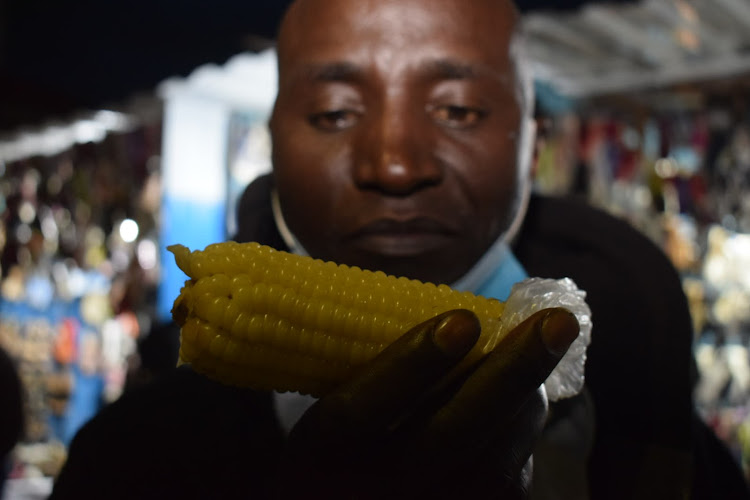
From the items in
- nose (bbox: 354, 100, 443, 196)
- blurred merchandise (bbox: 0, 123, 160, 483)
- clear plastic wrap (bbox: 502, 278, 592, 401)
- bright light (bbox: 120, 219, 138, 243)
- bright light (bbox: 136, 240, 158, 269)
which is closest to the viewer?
clear plastic wrap (bbox: 502, 278, 592, 401)

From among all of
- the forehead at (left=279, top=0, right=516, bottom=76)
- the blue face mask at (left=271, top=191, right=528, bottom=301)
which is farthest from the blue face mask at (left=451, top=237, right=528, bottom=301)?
the forehead at (left=279, top=0, right=516, bottom=76)

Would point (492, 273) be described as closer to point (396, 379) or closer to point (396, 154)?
point (396, 154)

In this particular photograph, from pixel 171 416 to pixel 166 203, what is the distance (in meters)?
2.57

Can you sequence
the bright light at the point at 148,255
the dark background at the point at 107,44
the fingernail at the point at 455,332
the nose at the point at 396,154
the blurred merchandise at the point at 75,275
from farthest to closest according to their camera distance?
the blurred merchandise at the point at 75,275, the bright light at the point at 148,255, the dark background at the point at 107,44, the nose at the point at 396,154, the fingernail at the point at 455,332

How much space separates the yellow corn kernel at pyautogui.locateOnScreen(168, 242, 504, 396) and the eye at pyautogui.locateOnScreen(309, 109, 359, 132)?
0.24 meters

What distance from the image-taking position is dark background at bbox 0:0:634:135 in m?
2.27

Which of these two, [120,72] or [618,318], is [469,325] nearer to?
[618,318]

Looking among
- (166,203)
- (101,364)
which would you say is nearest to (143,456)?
(166,203)

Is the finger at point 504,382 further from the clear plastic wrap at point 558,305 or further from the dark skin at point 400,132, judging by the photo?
the dark skin at point 400,132

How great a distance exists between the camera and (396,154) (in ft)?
2.40

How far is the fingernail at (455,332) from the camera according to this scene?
49 centimetres

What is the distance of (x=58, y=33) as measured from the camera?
12.7 feet

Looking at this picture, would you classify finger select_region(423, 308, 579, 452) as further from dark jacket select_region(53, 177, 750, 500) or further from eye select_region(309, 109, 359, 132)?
eye select_region(309, 109, 359, 132)

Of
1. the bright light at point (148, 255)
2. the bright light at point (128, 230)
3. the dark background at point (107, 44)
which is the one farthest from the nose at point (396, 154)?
the bright light at point (128, 230)
